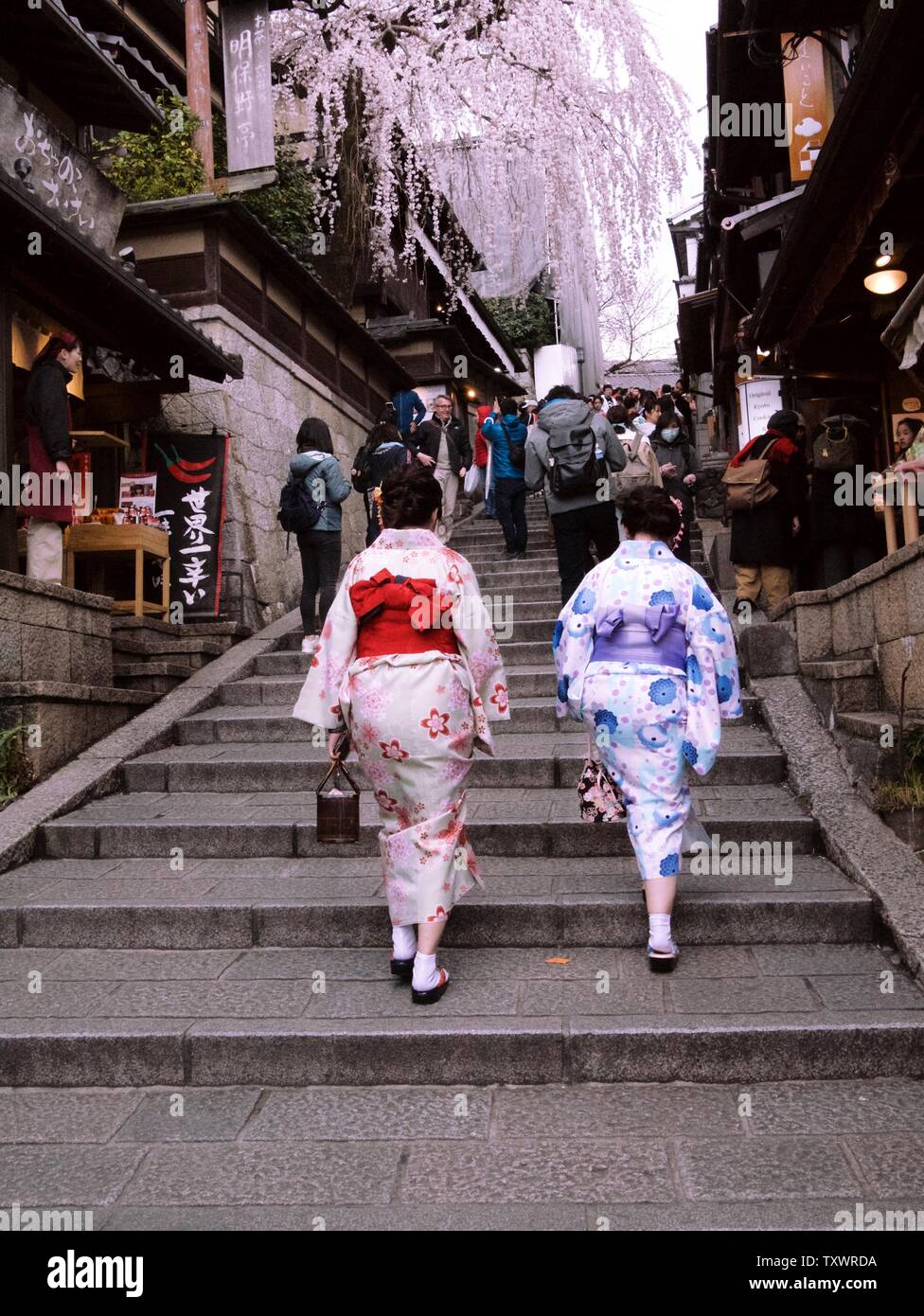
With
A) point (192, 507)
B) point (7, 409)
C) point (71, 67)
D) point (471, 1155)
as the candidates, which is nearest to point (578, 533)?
point (192, 507)

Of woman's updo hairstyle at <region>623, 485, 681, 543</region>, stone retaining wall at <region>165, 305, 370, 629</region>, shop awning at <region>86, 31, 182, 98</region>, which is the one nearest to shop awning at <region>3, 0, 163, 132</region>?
shop awning at <region>86, 31, 182, 98</region>

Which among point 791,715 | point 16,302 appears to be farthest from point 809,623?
point 16,302

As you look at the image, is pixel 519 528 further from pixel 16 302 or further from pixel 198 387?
pixel 16 302

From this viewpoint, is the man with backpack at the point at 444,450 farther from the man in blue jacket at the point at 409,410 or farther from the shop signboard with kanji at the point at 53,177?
the shop signboard with kanji at the point at 53,177

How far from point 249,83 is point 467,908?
10938mm

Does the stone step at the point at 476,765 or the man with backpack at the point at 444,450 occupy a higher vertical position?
the man with backpack at the point at 444,450

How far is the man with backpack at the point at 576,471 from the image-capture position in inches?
356

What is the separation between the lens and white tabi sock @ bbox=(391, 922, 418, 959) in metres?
4.51

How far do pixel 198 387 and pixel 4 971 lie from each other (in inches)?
323

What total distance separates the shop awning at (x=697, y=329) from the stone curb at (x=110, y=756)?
13206mm

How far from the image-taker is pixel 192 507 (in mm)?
11000

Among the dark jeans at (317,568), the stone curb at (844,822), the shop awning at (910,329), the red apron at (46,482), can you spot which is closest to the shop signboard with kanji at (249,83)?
the dark jeans at (317,568)

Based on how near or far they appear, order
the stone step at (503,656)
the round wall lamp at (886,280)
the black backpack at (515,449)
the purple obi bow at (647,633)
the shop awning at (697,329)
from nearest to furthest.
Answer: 1. the purple obi bow at (647,633)
2. the round wall lamp at (886,280)
3. the stone step at (503,656)
4. the black backpack at (515,449)
5. the shop awning at (697,329)

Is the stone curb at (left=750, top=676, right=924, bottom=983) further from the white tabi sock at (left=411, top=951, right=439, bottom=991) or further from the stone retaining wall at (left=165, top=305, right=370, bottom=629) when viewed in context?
the stone retaining wall at (left=165, top=305, right=370, bottom=629)
